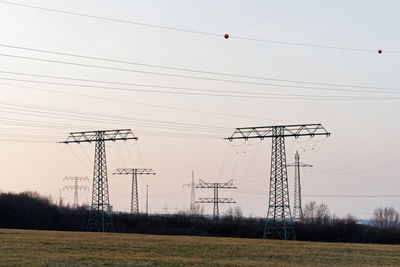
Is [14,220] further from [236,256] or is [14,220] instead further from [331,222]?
[236,256]

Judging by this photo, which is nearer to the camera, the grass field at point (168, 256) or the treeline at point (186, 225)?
the grass field at point (168, 256)

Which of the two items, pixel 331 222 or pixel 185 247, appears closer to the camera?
pixel 185 247

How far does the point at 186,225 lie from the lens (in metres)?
121

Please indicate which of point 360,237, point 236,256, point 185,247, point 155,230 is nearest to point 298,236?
point 360,237

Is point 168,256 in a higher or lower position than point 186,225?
lower

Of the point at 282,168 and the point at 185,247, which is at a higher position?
the point at 282,168

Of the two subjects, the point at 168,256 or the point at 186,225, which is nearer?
the point at 168,256

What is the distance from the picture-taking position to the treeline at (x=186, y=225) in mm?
104688

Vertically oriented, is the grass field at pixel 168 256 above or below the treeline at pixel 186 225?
below

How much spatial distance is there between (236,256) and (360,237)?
67.1 metres

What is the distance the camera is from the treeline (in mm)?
104688

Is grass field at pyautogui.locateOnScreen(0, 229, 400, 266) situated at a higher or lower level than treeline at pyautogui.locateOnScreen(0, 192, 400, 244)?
lower

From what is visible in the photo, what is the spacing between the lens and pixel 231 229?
369 ft

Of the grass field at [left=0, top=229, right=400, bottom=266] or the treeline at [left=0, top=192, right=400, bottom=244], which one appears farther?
the treeline at [left=0, top=192, right=400, bottom=244]
